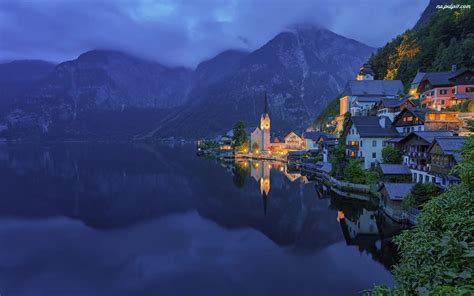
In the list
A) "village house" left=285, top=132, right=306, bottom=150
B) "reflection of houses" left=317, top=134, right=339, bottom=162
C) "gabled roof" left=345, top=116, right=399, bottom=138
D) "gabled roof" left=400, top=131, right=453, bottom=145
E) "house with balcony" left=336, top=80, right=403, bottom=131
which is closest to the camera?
"gabled roof" left=400, top=131, right=453, bottom=145

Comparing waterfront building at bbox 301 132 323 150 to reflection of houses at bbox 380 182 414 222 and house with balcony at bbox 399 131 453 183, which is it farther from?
reflection of houses at bbox 380 182 414 222

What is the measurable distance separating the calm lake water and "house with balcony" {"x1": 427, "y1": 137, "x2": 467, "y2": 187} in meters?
7.16

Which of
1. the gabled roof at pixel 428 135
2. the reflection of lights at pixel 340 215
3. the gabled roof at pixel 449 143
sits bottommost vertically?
the reflection of lights at pixel 340 215

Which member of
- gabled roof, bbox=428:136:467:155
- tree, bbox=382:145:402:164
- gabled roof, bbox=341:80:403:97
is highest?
gabled roof, bbox=341:80:403:97

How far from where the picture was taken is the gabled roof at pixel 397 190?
102ft

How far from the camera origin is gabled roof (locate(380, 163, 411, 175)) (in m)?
37.6

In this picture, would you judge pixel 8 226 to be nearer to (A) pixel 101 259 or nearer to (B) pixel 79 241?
(B) pixel 79 241

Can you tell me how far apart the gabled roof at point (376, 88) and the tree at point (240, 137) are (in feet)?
149

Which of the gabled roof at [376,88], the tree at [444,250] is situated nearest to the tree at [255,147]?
the gabled roof at [376,88]

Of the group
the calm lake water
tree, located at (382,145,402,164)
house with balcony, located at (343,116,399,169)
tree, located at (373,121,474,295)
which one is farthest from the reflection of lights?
tree, located at (373,121,474,295)

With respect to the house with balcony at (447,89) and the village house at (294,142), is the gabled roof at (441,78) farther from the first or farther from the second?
the village house at (294,142)

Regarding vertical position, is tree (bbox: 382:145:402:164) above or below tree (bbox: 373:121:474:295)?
above

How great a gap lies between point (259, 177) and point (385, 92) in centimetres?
4218

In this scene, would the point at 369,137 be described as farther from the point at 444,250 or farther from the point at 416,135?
the point at 444,250
